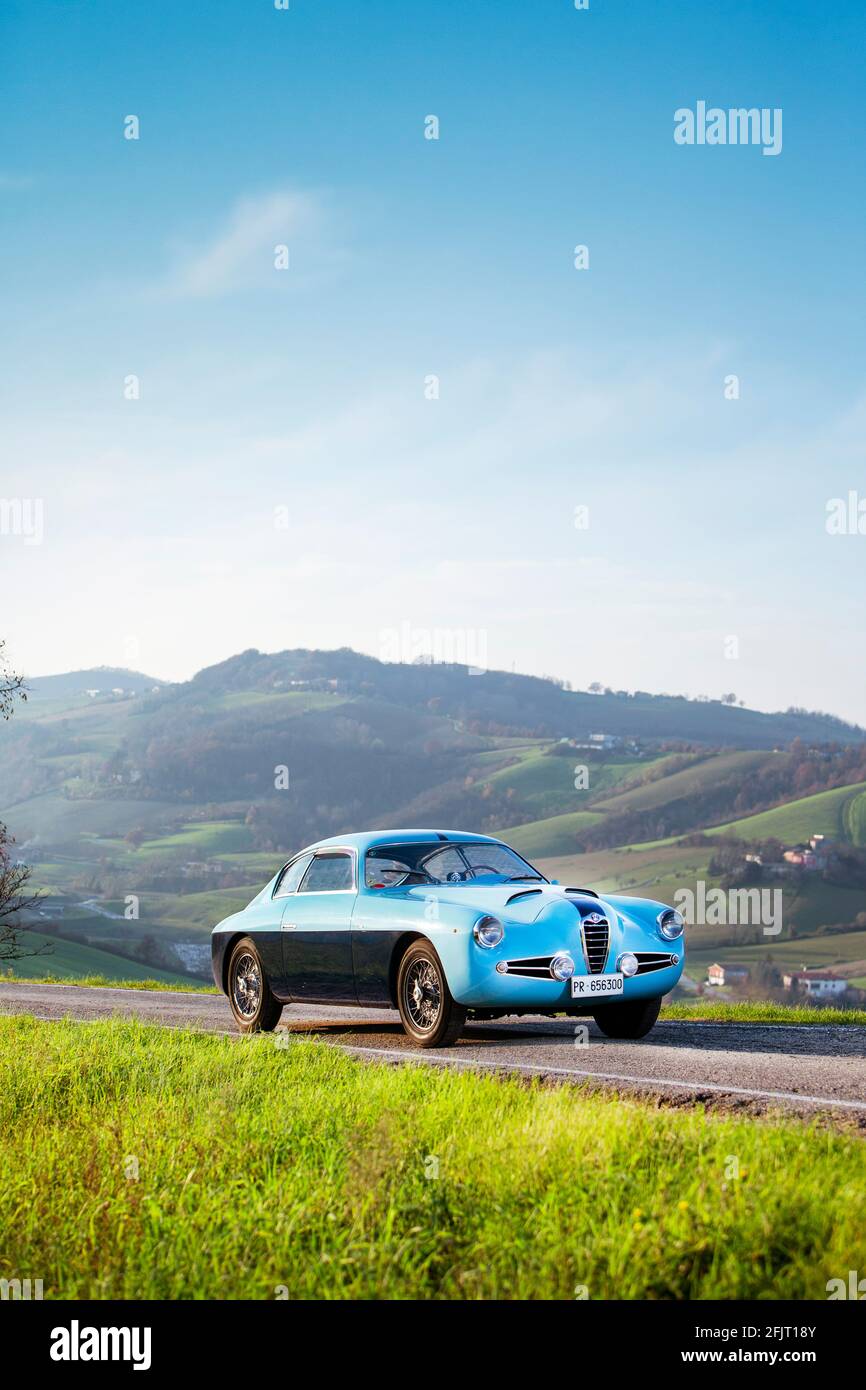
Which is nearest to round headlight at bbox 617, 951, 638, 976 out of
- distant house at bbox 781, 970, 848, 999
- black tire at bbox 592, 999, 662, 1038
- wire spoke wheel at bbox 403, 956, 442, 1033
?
black tire at bbox 592, 999, 662, 1038

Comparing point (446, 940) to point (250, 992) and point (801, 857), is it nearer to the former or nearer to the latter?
point (250, 992)

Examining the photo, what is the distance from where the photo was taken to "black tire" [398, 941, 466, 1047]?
9.73 meters

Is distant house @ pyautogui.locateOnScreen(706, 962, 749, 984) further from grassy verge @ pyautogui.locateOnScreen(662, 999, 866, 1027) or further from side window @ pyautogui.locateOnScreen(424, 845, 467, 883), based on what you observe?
side window @ pyautogui.locateOnScreen(424, 845, 467, 883)

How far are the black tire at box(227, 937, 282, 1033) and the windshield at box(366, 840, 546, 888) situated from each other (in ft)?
5.73

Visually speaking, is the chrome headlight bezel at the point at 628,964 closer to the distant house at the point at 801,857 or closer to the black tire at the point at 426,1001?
the black tire at the point at 426,1001

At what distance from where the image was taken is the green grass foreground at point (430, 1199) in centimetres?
Answer: 430

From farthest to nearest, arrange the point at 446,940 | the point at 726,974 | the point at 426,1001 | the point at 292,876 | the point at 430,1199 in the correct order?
the point at 726,974 < the point at 292,876 < the point at 426,1001 < the point at 446,940 < the point at 430,1199

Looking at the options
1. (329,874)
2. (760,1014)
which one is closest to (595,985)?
(329,874)

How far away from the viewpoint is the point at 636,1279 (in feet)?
13.8

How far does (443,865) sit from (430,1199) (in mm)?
5993

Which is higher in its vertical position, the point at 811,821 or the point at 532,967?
the point at 532,967

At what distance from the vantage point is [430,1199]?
4934 mm

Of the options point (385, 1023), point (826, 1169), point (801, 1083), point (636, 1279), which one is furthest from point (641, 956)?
point (636, 1279)

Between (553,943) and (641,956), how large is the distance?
0.87 m
